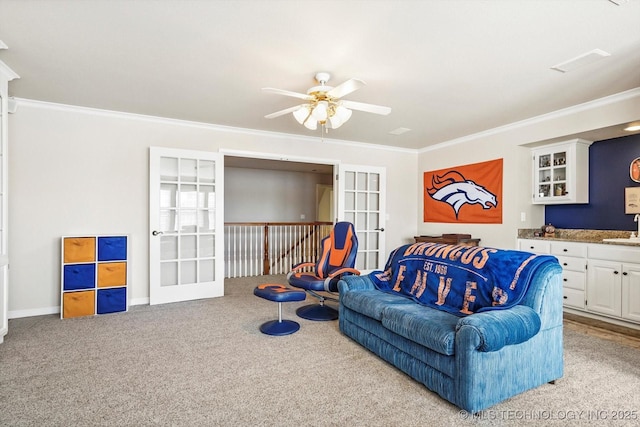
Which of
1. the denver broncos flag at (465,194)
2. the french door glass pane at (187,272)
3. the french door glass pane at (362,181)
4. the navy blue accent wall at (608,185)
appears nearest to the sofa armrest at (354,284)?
the french door glass pane at (187,272)

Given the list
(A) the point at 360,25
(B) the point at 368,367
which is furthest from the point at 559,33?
(B) the point at 368,367

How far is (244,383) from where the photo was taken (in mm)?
2363

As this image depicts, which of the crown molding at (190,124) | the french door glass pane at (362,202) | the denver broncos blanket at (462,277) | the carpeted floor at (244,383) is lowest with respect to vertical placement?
the carpeted floor at (244,383)

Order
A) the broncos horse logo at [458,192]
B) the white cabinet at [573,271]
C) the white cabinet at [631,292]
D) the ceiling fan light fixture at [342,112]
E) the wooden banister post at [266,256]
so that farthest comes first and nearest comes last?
1. the wooden banister post at [266,256]
2. the broncos horse logo at [458,192]
3. the white cabinet at [573,271]
4. the white cabinet at [631,292]
5. the ceiling fan light fixture at [342,112]

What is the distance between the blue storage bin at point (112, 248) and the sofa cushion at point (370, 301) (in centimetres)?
265

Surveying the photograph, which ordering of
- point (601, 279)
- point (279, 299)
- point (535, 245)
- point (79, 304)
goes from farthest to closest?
point (535, 245)
point (79, 304)
point (601, 279)
point (279, 299)

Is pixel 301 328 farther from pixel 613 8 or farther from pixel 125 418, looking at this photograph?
pixel 613 8

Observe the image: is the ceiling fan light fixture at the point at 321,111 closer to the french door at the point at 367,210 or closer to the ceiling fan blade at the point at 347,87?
the ceiling fan blade at the point at 347,87

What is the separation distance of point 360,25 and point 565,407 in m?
2.73

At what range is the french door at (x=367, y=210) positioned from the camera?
5.81 meters

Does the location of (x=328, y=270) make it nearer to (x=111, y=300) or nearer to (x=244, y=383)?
(x=244, y=383)

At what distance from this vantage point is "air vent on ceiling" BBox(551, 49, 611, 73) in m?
2.60

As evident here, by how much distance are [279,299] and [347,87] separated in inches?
77.7

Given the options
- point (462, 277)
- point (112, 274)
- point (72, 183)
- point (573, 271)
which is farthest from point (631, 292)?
point (72, 183)
